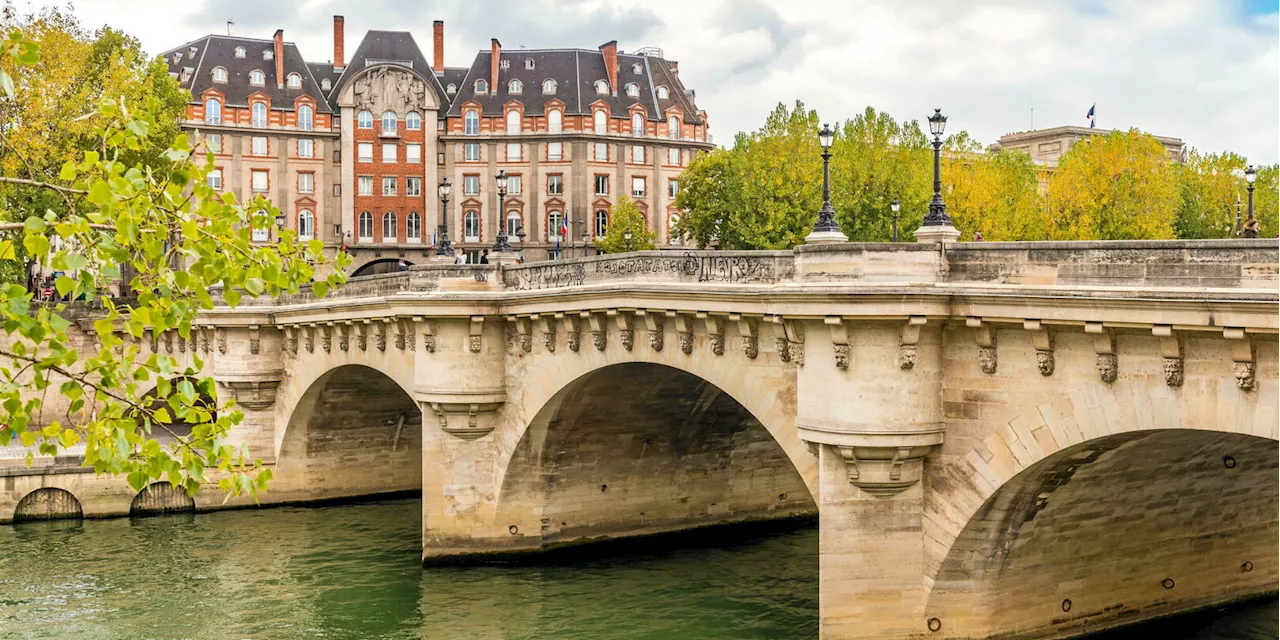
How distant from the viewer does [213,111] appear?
268 ft

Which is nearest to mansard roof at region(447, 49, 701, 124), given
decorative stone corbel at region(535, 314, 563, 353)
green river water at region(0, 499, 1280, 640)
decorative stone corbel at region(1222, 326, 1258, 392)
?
green river water at region(0, 499, 1280, 640)

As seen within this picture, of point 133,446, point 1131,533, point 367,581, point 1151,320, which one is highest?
point 1151,320

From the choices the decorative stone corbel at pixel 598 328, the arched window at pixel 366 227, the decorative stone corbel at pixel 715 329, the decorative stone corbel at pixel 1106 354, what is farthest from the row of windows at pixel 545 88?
the decorative stone corbel at pixel 1106 354

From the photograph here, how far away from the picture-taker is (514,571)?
32312mm

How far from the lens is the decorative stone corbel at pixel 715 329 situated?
79.1 ft

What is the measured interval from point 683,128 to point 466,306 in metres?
60.8

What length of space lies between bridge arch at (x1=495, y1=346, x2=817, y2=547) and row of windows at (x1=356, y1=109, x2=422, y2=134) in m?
53.5

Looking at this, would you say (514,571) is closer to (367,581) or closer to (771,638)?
(367,581)

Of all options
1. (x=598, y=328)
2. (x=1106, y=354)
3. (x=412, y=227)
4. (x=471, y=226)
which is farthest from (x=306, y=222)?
(x=1106, y=354)

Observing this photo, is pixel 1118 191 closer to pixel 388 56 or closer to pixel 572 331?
pixel 572 331

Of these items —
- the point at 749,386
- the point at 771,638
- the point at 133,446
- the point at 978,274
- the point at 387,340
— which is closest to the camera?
the point at 133,446

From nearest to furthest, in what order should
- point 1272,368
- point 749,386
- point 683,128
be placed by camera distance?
point 1272,368, point 749,386, point 683,128

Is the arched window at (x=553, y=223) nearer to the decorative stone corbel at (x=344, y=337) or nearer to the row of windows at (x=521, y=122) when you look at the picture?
the row of windows at (x=521, y=122)

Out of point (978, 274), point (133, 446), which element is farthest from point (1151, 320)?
point (133, 446)
